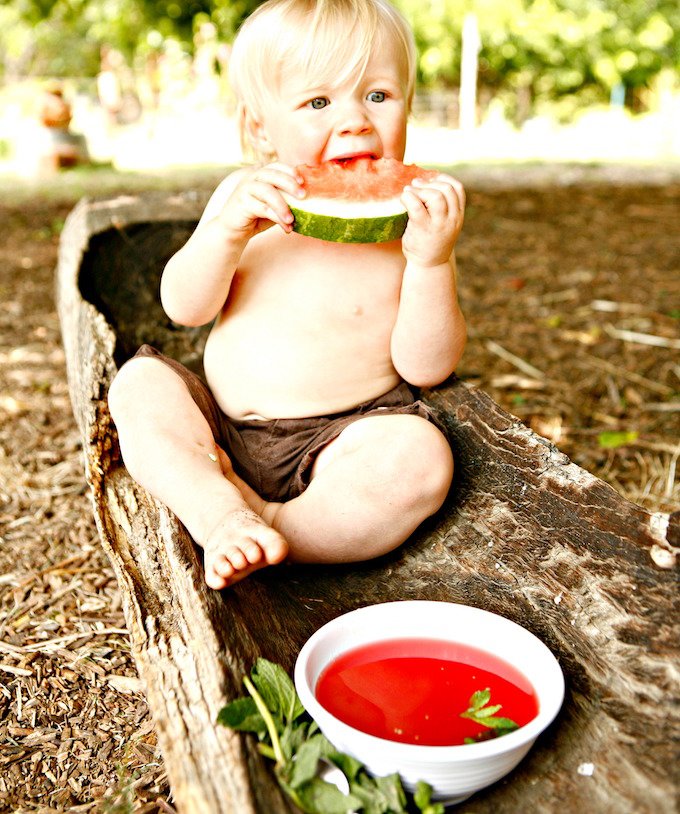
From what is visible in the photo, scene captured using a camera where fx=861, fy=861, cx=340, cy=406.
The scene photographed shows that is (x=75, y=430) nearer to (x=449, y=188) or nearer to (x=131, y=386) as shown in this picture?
(x=131, y=386)

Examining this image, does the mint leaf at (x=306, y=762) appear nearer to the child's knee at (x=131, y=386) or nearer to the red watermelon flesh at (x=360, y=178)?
the child's knee at (x=131, y=386)

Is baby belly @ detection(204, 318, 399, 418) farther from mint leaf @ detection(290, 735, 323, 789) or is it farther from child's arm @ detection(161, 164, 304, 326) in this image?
mint leaf @ detection(290, 735, 323, 789)

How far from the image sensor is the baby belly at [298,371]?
1.98m

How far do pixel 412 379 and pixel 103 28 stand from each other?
7319 mm

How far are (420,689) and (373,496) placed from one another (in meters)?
0.43

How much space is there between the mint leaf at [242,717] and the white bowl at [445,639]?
0.08 meters

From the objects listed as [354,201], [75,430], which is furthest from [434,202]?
[75,430]

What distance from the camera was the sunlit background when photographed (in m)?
12.0

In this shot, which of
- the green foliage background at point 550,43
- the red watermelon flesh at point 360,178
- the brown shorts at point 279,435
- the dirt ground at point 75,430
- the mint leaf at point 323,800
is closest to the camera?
the mint leaf at point 323,800

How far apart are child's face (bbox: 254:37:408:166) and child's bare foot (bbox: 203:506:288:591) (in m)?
0.84

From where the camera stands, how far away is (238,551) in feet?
4.85

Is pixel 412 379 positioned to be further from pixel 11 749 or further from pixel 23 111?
pixel 23 111

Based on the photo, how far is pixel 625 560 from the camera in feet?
4.70

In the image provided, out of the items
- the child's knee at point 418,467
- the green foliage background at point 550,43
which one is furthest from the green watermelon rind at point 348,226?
the green foliage background at point 550,43
